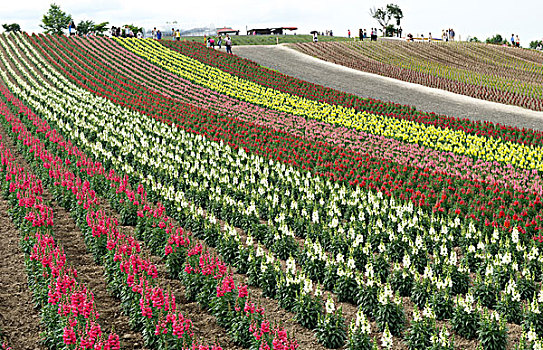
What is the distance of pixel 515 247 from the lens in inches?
412

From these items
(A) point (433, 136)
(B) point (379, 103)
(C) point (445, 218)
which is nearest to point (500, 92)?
(B) point (379, 103)

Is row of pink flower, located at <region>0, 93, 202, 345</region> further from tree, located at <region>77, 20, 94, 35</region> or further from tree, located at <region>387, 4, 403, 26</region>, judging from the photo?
tree, located at <region>387, 4, 403, 26</region>

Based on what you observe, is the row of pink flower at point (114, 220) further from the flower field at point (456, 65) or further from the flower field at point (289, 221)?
the flower field at point (456, 65)

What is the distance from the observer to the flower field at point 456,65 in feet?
110

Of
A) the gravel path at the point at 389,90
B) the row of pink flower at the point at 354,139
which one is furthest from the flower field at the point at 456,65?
the row of pink flower at the point at 354,139

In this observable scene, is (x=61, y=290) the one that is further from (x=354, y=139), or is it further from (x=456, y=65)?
(x=456, y=65)

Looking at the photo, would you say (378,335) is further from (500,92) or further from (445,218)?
(500,92)

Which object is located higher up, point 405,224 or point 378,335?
point 405,224

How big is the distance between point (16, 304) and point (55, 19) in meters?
74.3

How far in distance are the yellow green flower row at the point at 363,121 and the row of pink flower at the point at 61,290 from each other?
1318 centimetres

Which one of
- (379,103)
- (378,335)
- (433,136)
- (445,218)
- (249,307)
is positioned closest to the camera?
(249,307)

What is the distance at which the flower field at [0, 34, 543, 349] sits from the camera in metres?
8.23

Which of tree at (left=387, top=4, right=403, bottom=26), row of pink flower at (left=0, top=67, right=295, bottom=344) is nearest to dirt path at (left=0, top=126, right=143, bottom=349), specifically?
row of pink flower at (left=0, top=67, right=295, bottom=344)

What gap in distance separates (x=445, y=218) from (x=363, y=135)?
9.91 m
